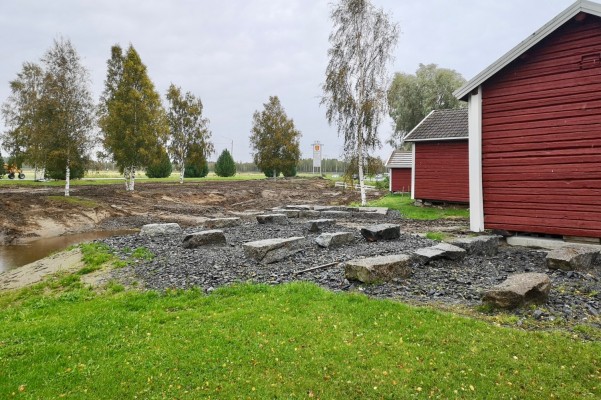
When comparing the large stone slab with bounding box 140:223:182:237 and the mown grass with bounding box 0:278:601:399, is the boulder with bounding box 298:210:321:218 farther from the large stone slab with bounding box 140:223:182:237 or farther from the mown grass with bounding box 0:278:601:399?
the mown grass with bounding box 0:278:601:399

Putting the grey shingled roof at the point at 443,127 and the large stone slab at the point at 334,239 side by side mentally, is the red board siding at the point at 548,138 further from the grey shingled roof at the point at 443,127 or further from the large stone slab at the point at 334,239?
the grey shingled roof at the point at 443,127

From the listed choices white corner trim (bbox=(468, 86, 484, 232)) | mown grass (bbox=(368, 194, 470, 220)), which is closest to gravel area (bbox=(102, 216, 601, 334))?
white corner trim (bbox=(468, 86, 484, 232))

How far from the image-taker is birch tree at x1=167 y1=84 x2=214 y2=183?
1727 inches

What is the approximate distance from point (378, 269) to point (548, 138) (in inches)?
283

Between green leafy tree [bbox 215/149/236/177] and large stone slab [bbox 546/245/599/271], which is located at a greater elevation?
green leafy tree [bbox 215/149/236/177]

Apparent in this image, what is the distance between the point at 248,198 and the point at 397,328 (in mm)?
29878

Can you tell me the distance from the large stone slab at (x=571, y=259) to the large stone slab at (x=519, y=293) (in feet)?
7.43

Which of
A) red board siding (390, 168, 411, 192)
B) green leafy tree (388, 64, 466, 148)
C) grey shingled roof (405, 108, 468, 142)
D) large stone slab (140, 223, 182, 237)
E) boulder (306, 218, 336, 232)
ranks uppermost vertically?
green leafy tree (388, 64, 466, 148)

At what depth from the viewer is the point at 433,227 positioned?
14961mm

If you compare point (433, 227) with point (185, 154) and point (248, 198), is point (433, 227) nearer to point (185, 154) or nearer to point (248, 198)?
point (248, 198)

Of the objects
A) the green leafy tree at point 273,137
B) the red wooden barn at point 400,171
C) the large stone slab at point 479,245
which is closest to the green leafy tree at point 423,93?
the red wooden barn at point 400,171

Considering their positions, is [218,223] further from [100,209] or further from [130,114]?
[130,114]

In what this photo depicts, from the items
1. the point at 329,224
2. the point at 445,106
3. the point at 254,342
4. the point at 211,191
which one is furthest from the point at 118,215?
the point at 445,106

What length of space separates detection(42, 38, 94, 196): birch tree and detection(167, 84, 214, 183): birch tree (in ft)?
51.5
